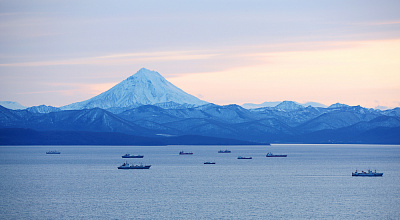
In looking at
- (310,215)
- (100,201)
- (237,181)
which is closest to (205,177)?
(237,181)

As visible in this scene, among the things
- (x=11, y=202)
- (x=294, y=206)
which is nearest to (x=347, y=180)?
(x=294, y=206)

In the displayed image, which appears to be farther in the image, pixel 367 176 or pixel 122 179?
pixel 367 176

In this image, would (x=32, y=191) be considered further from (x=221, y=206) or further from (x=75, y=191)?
(x=221, y=206)

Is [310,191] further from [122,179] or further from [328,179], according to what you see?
[122,179]

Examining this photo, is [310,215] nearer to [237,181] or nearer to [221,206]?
[221,206]

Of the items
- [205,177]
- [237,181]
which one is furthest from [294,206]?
[205,177]

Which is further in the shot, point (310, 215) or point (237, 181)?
point (237, 181)

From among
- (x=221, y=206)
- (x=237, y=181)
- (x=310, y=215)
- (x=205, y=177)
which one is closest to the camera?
(x=310, y=215)

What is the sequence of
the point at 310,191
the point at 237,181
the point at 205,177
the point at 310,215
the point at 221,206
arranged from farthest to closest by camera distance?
the point at 205,177 < the point at 237,181 < the point at 310,191 < the point at 221,206 < the point at 310,215

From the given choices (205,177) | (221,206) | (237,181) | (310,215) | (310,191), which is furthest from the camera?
(205,177)
